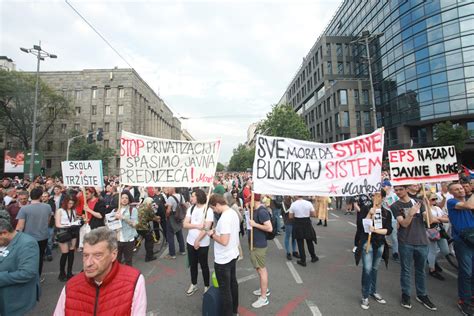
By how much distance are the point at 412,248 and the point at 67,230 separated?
6.71m

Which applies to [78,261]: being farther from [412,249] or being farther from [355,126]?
[355,126]

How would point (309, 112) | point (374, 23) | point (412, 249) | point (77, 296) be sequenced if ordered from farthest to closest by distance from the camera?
point (309, 112)
point (374, 23)
point (412, 249)
point (77, 296)

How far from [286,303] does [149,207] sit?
14.1 ft

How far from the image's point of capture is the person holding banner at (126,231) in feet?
17.1

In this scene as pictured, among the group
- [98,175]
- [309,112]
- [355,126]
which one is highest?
[309,112]

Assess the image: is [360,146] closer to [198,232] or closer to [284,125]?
[198,232]

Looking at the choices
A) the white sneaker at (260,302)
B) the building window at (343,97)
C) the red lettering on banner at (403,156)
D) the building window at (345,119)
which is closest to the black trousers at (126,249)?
the white sneaker at (260,302)

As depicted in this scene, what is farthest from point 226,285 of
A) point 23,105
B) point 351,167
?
point 23,105

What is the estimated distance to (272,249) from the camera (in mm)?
7547

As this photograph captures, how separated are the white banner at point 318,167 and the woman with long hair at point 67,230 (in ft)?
14.1

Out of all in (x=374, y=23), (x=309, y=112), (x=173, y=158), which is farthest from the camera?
(x=309, y=112)

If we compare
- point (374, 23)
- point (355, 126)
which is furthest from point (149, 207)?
point (374, 23)

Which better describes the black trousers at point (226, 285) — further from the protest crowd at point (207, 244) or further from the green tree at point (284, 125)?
the green tree at point (284, 125)

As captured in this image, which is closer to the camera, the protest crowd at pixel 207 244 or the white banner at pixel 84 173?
the protest crowd at pixel 207 244
